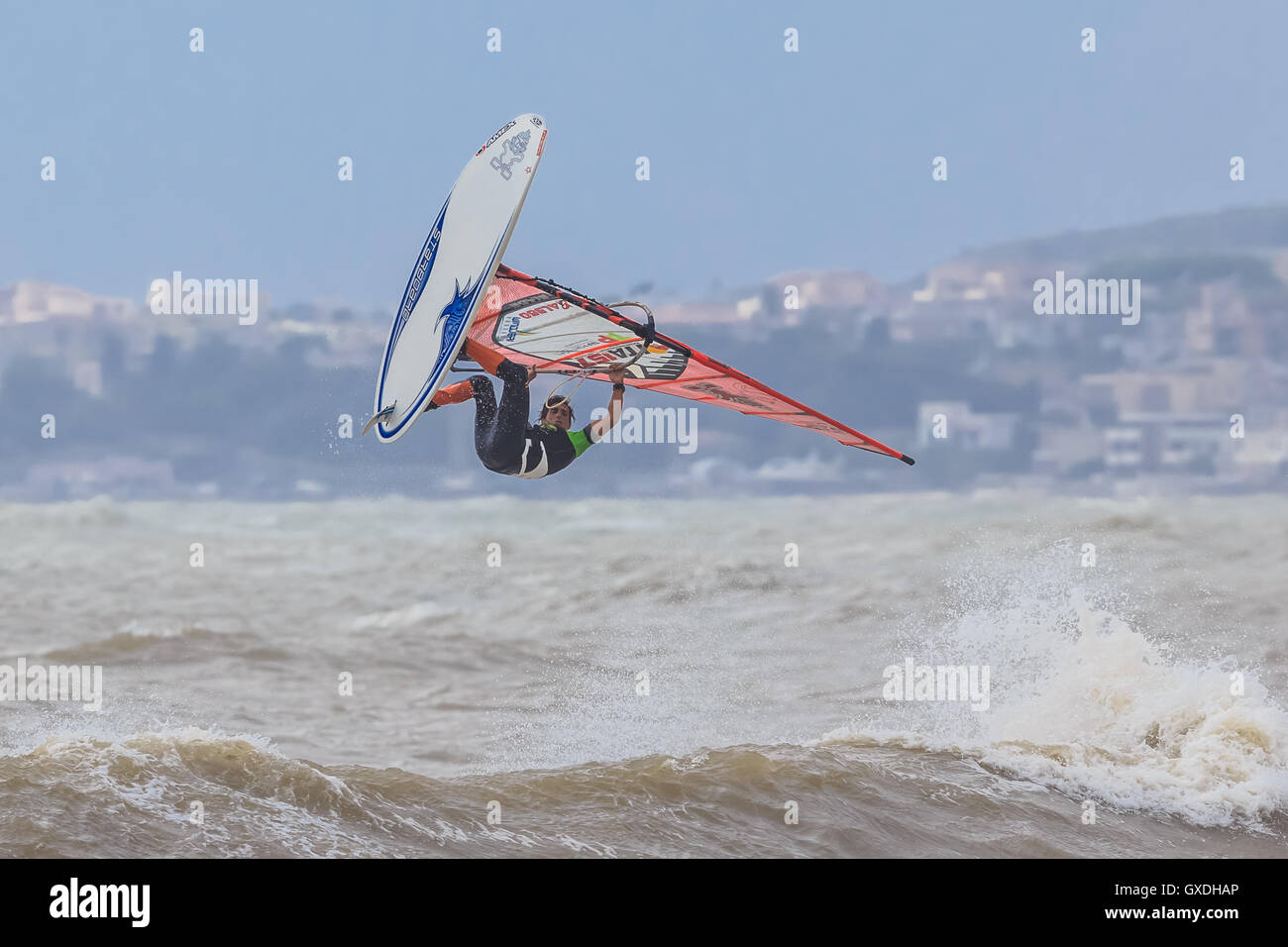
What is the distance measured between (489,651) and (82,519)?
16460mm

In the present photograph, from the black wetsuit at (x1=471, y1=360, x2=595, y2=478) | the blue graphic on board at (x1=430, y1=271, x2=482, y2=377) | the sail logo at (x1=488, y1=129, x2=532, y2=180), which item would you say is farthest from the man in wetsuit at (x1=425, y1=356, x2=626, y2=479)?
the sail logo at (x1=488, y1=129, x2=532, y2=180)

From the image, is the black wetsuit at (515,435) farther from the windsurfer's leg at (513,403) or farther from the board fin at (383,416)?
the board fin at (383,416)

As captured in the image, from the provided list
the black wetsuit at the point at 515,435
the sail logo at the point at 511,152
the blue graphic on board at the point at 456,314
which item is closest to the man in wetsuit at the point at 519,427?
the black wetsuit at the point at 515,435

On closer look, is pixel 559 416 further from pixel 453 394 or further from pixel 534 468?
pixel 453 394

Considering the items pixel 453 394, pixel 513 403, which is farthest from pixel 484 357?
pixel 453 394

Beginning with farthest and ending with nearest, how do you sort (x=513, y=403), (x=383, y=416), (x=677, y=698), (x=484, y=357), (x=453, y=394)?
(x=677, y=698) → (x=383, y=416) → (x=453, y=394) → (x=513, y=403) → (x=484, y=357)

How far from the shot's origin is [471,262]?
5.74m

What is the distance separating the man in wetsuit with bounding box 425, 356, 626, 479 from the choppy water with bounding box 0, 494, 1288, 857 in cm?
224

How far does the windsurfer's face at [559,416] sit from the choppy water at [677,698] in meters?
2.41

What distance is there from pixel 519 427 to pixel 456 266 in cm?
91

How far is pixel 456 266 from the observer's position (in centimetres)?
592

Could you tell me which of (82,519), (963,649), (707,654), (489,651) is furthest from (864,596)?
(82,519)

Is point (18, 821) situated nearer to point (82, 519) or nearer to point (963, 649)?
point (963, 649)

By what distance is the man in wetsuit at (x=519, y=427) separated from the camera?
5.67 metres
